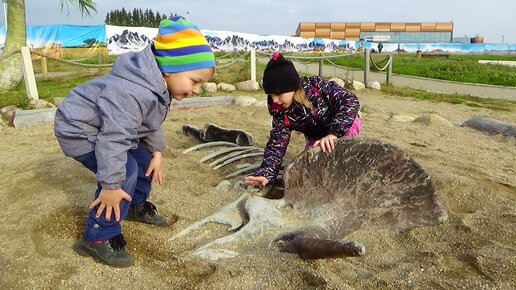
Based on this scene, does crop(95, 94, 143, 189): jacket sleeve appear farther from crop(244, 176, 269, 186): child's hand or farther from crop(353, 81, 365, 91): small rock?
crop(353, 81, 365, 91): small rock

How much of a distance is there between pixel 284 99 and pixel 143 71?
105 cm

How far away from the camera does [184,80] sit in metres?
1.97

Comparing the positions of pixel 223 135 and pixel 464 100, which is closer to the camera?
pixel 223 135

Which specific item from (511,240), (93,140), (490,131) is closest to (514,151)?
(490,131)

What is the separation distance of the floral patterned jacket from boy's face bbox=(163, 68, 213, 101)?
94cm

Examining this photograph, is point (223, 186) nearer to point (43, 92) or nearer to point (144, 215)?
point (144, 215)

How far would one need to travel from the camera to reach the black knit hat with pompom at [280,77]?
260 centimetres

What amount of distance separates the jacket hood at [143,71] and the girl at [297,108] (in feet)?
2.84

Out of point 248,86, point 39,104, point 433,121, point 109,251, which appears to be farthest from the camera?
point 248,86

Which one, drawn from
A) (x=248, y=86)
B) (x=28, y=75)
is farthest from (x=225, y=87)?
(x=28, y=75)

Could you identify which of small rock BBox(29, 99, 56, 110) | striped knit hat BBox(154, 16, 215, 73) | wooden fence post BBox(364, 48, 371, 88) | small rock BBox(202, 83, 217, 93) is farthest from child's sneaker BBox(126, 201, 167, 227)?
wooden fence post BBox(364, 48, 371, 88)

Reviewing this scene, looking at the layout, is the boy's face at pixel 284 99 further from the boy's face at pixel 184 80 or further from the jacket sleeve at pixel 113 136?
the jacket sleeve at pixel 113 136

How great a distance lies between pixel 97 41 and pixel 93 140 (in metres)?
18.0

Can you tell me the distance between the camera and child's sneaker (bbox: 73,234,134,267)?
204 centimetres
